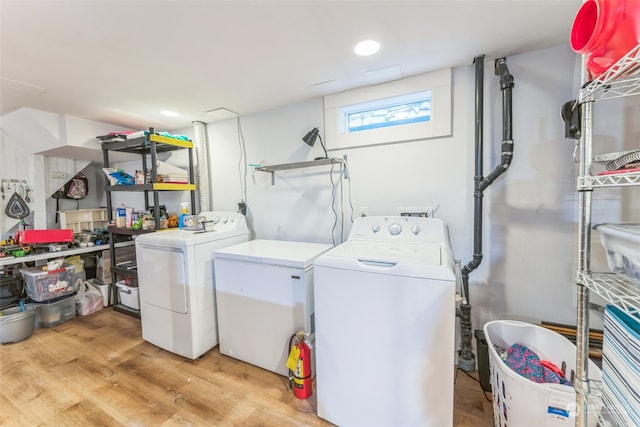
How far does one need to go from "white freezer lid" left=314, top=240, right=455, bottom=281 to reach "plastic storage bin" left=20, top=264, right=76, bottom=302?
9.54 ft

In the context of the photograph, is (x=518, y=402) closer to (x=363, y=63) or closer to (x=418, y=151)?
(x=418, y=151)

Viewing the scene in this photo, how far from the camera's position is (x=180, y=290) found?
192 cm

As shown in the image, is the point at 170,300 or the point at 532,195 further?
the point at 170,300

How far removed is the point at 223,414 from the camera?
4.84ft

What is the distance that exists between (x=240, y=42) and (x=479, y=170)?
1.67 metres

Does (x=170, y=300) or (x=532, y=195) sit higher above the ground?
(x=532, y=195)

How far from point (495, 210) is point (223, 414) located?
212 centimetres

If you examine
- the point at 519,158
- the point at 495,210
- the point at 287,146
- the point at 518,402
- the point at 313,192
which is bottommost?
the point at 518,402

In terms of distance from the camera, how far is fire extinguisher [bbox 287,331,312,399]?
1575mm

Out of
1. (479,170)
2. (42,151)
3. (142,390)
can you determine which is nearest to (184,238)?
(142,390)

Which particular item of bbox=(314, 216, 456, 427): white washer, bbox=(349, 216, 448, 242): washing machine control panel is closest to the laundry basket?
bbox=(314, 216, 456, 427): white washer

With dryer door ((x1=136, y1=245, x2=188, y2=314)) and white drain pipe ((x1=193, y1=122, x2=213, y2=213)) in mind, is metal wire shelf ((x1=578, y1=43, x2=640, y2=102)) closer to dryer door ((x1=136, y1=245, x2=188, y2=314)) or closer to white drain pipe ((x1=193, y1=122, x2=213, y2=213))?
dryer door ((x1=136, y1=245, x2=188, y2=314))

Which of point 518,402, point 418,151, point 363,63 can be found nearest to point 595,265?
point 518,402

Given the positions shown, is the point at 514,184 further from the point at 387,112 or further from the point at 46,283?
the point at 46,283
